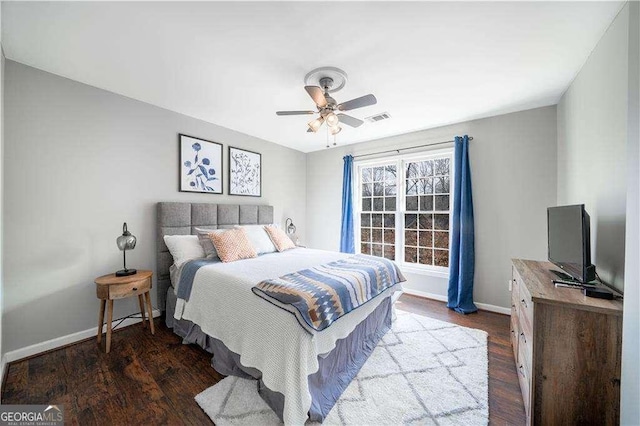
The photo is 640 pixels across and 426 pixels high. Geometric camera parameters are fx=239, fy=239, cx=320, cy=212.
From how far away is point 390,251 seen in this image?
416 centimetres

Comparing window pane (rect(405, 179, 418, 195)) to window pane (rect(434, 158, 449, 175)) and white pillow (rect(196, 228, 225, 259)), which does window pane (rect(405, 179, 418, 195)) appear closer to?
window pane (rect(434, 158, 449, 175))

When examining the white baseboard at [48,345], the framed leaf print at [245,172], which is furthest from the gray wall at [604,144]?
the white baseboard at [48,345]

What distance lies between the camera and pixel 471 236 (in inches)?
128

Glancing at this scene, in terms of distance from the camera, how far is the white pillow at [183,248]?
8.65 ft

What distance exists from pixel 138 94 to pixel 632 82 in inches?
153

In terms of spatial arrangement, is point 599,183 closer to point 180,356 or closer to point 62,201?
point 180,356

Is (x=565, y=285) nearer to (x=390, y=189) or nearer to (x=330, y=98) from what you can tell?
(x=330, y=98)

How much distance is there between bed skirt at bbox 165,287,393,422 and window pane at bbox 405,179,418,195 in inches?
77.1

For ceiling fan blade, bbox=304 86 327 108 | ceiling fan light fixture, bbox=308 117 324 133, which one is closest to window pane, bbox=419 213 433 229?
ceiling fan light fixture, bbox=308 117 324 133

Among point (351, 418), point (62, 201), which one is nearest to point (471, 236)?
point (351, 418)

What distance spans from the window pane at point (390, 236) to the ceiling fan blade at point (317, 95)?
8.74 feet

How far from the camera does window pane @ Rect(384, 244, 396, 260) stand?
411 centimetres

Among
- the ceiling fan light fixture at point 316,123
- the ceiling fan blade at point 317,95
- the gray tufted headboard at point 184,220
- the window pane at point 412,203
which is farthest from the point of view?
the window pane at point 412,203

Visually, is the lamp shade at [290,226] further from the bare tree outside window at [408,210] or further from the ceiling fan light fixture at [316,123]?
the ceiling fan light fixture at [316,123]
